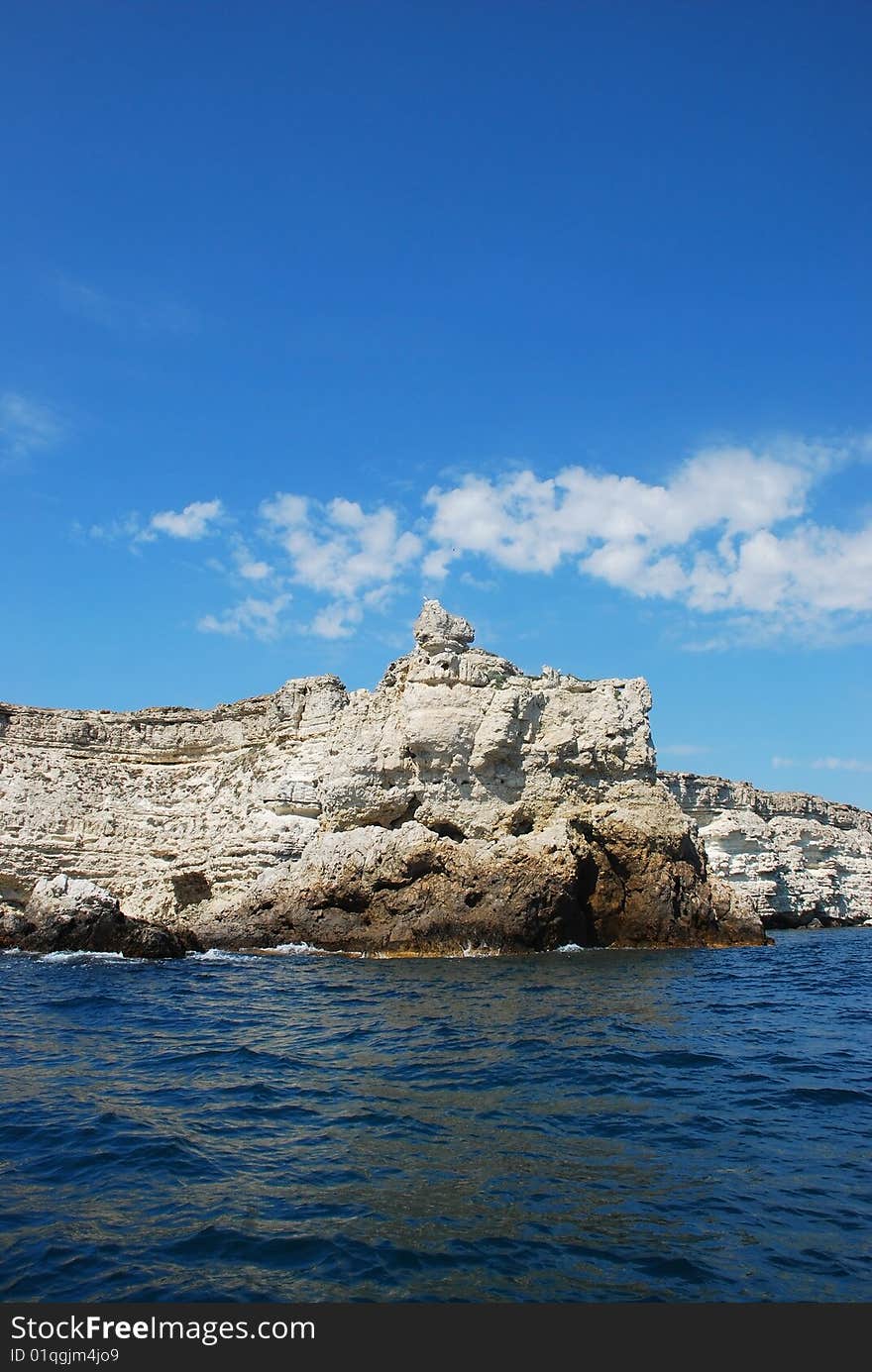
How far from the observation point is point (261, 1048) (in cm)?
1193

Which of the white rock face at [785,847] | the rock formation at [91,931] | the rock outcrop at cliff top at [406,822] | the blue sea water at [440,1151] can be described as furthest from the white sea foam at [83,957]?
the white rock face at [785,847]

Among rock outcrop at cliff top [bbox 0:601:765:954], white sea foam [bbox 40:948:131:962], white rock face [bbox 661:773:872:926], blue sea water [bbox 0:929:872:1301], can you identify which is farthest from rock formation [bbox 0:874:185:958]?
white rock face [bbox 661:773:872:926]

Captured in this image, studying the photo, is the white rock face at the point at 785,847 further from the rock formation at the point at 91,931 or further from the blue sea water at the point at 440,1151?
the blue sea water at the point at 440,1151

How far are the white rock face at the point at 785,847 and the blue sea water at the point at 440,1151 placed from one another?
34674 millimetres

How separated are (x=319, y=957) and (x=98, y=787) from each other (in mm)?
A: 14758

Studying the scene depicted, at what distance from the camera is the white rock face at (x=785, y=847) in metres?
48.2

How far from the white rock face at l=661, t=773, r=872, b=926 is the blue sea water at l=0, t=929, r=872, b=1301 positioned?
34.7 meters

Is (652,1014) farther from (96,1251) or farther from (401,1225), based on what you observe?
(96,1251)

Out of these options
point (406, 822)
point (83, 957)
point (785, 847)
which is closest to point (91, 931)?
point (83, 957)

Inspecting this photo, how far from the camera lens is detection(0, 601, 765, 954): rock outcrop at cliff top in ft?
84.1

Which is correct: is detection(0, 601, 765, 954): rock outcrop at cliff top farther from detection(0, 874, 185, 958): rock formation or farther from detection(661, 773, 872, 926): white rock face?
detection(661, 773, 872, 926): white rock face

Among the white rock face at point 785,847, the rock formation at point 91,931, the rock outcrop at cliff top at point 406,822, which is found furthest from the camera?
the white rock face at point 785,847

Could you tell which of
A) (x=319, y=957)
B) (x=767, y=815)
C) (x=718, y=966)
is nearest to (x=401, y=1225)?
(x=718, y=966)

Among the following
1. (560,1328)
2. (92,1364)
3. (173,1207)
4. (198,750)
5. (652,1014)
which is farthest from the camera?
(198,750)
